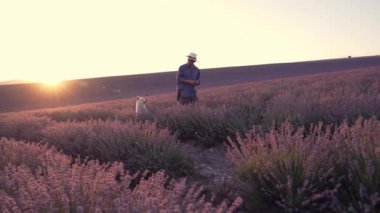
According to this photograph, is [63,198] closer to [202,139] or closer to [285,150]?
[285,150]

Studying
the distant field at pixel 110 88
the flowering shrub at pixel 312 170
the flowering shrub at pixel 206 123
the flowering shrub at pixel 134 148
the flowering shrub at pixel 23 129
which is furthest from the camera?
the distant field at pixel 110 88

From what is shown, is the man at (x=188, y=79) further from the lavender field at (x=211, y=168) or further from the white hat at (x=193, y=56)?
the lavender field at (x=211, y=168)

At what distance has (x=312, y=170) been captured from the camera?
14.4 ft

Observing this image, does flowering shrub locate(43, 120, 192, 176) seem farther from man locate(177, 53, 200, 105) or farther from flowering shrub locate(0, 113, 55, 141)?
man locate(177, 53, 200, 105)

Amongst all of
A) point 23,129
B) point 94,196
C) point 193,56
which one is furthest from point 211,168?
point 23,129

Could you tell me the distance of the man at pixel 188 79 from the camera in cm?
Answer: 1051

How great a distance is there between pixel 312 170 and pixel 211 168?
7.04 feet

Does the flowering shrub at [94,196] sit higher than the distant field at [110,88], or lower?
higher

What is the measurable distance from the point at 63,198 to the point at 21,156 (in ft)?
8.37

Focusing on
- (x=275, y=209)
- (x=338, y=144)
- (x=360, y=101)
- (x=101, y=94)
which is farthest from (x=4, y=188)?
(x=101, y=94)

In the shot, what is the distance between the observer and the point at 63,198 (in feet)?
10.3

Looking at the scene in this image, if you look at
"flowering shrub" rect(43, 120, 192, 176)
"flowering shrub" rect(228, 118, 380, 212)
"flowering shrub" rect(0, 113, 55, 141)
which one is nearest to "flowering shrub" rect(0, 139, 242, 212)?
"flowering shrub" rect(228, 118, 380, 212)

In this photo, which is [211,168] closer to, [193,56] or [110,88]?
[193,56]

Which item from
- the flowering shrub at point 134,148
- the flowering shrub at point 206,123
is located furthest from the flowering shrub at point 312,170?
the flowering shrub at point 206,123
